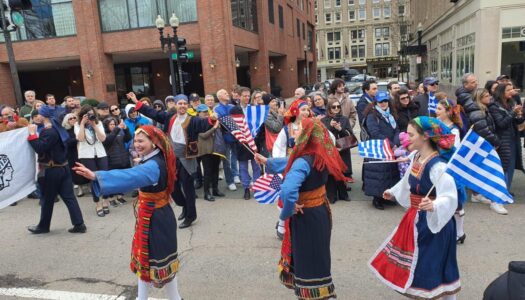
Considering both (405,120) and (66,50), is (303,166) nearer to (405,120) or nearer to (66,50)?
(405,120)

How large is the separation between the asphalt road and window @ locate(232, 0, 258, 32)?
62.4 feet

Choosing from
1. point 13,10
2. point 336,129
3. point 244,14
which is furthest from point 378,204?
point 244,14

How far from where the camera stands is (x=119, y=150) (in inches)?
297

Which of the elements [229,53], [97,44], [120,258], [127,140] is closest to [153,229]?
[120,258]

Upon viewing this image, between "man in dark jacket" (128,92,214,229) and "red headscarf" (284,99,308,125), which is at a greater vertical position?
"red headscarf" (284,99,308,125)

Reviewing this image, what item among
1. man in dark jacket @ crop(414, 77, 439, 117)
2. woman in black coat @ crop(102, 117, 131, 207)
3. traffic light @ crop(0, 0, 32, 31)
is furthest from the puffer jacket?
traffic light @ crop(0, 0, 32, 31)

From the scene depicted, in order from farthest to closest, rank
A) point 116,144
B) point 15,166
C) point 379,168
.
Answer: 1. point 116,144
2. point 379,168
3. point 15,166

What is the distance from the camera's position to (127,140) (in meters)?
7.69

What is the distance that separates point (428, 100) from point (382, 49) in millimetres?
73540

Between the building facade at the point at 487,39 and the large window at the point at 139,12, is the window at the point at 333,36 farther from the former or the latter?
the large window at the point at 139,12

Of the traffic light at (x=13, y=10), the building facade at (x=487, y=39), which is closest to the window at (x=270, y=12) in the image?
the building facade at (x=487, y=39)

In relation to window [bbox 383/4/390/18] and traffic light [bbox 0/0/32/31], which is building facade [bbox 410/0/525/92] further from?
window [bbox 383/4/390/18]

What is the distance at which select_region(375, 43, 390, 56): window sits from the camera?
7588 centimetres

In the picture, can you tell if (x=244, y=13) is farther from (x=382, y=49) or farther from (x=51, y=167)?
(x=382, y=49)
